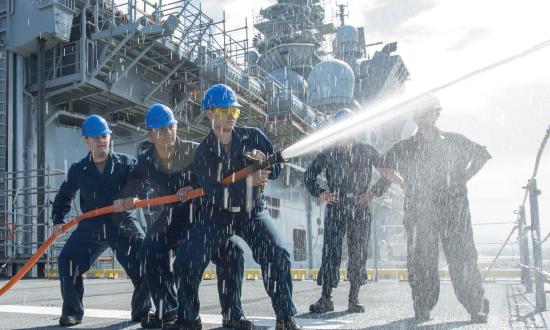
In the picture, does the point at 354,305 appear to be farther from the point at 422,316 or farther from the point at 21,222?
the point at 21,222

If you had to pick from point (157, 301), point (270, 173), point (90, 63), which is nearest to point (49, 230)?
point (90, 63)

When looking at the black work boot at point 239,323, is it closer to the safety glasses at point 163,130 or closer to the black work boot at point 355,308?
the black work boot at point 355,308

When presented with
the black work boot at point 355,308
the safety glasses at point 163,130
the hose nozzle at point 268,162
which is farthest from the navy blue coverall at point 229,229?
the black work boot at point 355,308

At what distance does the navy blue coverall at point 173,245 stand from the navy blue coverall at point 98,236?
1.16 ft

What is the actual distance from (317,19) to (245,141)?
118 ft

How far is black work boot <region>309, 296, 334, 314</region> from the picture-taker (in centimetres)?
495

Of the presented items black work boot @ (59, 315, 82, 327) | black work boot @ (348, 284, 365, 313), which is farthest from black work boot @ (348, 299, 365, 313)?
black work boot @ (59, 315, 82, 327)

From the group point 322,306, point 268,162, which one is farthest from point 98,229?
point 322,306

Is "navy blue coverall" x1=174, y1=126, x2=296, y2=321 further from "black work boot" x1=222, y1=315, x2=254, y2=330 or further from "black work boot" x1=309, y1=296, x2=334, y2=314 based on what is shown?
"black work boot" x1=309, y1=296, x2=334, y2=314

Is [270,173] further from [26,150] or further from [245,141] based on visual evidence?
[26,150]

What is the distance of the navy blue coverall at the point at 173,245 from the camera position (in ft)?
13.4

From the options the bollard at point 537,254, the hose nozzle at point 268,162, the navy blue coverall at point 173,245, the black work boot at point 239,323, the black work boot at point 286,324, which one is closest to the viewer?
the hose nozzle at point 268,162

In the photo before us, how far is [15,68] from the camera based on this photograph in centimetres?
1614

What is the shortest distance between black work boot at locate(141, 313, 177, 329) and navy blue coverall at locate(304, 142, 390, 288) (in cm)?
160
